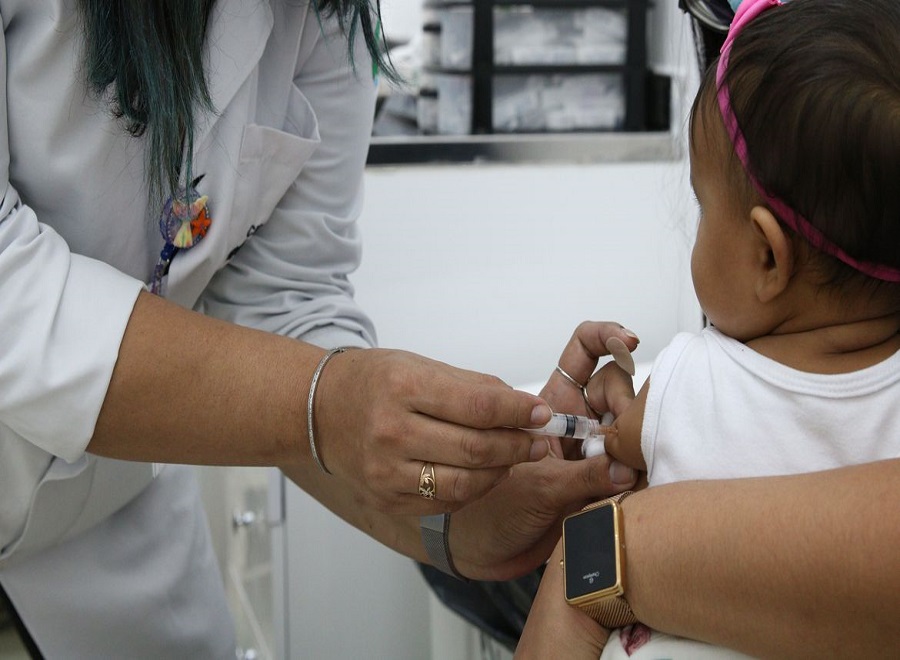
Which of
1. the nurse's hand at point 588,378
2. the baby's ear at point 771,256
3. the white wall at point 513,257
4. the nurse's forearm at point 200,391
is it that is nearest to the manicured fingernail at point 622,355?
the nurse's hand at point 588,378

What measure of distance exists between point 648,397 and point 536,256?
148cm

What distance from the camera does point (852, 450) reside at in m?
0.80

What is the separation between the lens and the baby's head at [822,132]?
736mm

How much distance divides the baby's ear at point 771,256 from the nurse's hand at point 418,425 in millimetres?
212

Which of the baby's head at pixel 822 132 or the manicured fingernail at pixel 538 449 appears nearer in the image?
the baby's head at pixel 822 132

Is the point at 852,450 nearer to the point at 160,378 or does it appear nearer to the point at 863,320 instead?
the point at 863,320

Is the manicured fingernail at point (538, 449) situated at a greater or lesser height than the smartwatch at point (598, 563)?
greater

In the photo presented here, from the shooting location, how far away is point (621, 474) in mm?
952

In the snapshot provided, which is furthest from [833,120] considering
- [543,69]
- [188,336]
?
[543,69]

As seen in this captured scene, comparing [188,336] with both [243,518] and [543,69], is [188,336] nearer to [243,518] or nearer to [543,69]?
[243,518]

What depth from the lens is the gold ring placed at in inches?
34.3

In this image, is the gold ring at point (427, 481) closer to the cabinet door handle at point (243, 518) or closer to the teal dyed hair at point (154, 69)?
the teal dyed hair at point (154, 69)

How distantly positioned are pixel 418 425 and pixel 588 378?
0.32 m

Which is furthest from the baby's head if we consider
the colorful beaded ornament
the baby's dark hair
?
the colorful beaded ornament
